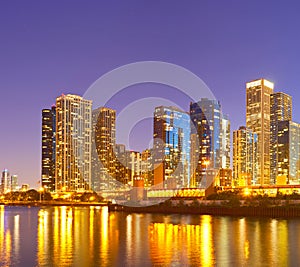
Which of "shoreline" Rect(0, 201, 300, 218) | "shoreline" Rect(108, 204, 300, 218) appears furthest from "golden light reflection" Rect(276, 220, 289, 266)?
"shoreline" Rect(0, 201, 300, 218)

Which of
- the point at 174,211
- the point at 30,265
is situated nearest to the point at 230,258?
the point at 30,265

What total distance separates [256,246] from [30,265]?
23.5m

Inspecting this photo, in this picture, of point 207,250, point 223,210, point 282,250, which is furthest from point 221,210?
point 207,250

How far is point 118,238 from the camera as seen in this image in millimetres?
55969

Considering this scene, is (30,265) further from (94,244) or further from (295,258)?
(295,258)

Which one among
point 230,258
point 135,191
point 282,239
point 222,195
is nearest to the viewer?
point 230,258

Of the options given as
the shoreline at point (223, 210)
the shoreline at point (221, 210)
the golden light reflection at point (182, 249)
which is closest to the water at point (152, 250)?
the golden light reflection at point (182, 249)

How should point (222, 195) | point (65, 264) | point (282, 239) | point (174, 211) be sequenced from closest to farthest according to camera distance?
1. point (65, 264)
2. point (282, 239)
3. point (174, 211)
4. point (222, 195)

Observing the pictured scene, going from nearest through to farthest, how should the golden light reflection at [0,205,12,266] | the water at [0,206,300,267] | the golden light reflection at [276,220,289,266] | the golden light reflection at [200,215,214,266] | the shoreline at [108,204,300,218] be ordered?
1. the golden light reflection at [200,215,214,266]
2. the water at [0,206,300,267]
3. the golden light reflection at [276,220,289,266]
4. the golden light reflection at [0,205,12,266]
5. the shoreline at [108,204,300,218]

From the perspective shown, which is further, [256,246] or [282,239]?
[282,239]

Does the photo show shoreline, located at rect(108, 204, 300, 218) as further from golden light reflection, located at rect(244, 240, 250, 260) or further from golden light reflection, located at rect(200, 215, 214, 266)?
golden light reflection, located at rect(244, 240, 250, 260)

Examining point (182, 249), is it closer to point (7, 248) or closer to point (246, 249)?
point (246, 249)

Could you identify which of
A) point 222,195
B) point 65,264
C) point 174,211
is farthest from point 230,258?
point 222,195

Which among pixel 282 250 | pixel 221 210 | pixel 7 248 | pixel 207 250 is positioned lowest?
pixel 221 210
